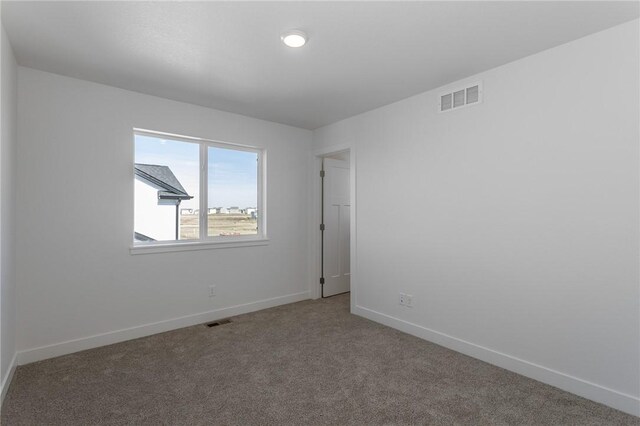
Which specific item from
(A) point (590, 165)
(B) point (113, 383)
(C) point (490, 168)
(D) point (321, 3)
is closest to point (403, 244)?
(C) point (490, 168)

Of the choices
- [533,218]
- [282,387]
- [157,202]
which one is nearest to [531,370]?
[533,218]

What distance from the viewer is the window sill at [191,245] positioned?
3.29 metres

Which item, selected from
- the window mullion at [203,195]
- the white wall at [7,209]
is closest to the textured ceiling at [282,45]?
the white wall at [7,209]

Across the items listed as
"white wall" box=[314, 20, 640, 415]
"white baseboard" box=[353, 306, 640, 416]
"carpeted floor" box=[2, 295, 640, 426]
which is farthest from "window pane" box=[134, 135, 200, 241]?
"white baseboard" box=[353, 306, 640, 416]

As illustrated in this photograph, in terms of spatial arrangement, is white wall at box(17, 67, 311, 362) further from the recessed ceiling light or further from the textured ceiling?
the recessed ceiling light

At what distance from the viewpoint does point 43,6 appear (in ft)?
6.32

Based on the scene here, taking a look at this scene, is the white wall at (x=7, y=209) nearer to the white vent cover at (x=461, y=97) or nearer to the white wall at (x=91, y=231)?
the white wall at (x=91, y=231)

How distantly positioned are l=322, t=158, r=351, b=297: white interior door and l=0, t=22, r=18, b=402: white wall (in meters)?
3.32

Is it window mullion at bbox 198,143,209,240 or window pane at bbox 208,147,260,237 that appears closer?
window mullion at bbox 198,143,209,240

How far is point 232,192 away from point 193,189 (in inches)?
19.2

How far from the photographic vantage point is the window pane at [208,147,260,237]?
391cm

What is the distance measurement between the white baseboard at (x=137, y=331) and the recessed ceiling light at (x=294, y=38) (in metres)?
2.94

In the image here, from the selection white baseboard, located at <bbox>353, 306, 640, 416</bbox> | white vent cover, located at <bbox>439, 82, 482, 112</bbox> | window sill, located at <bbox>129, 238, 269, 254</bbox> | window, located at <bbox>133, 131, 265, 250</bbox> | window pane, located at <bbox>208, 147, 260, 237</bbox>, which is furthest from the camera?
window pane, located at <bbox>208, 147, 260, 237</bbox>

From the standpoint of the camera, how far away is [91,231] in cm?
299
